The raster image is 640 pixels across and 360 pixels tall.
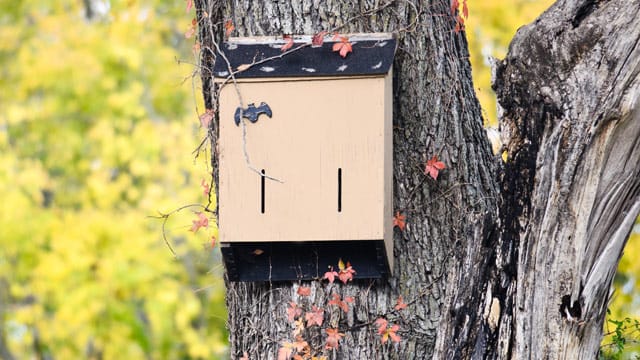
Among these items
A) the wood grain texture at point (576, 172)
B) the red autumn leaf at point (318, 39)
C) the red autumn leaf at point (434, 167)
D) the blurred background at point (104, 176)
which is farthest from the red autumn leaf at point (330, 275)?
the blurred background at point (104, 176)

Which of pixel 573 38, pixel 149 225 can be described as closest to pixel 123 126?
pixel 149 225

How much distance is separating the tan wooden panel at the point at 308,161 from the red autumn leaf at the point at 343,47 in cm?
8

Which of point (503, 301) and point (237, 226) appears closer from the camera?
point (503, 301)

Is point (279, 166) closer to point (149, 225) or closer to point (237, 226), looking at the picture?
point (237, 226)

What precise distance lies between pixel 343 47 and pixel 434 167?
0.44 m

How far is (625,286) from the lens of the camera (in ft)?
21.8

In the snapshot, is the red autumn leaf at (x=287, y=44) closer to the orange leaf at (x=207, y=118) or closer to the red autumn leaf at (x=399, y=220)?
the orange leaf at (x=207, y=118)

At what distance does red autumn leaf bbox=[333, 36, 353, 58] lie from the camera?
2.71 m

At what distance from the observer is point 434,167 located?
2.78 metres

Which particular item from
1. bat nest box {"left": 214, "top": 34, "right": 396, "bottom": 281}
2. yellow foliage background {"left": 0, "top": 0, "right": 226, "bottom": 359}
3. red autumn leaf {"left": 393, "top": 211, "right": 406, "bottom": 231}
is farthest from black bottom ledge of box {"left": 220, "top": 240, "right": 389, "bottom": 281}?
yellow foliage background {"left": 0, "top": 0, "right": 226, "bottom": 359}

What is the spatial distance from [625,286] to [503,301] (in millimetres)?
4581

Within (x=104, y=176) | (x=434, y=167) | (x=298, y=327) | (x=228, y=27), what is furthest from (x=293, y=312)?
(x=104, y=176)

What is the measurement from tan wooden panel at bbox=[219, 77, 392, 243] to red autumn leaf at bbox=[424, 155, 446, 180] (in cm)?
14

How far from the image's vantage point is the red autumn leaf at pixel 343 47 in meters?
2.71
